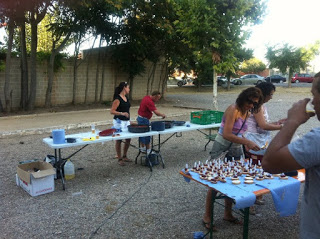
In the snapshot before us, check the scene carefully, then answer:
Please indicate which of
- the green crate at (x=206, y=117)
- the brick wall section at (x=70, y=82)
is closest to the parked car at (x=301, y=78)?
the brick wall section at (x=70, y=82)

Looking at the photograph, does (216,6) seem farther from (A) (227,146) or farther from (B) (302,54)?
(B) (302,54)

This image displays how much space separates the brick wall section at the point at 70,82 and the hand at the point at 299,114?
1285 centimetres

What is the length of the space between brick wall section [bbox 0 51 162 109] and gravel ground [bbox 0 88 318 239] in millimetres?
7409

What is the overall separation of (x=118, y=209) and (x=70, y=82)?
11.4 meters

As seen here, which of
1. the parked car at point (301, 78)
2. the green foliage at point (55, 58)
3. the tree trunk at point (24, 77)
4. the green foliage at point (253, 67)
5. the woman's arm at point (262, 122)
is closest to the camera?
the woman's arm at point (262, 122)

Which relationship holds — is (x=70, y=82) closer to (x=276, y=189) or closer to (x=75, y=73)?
(x=75, y=73)

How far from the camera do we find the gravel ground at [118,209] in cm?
351

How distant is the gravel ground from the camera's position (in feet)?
11.5

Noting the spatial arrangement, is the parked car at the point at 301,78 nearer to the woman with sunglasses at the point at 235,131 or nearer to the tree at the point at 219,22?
the tree at the point at 219,22

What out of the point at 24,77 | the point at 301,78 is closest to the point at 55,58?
the point at 24,77

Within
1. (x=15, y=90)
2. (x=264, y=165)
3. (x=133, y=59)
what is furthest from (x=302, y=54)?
(x=264, y=165)

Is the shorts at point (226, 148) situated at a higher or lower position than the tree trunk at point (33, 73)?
lower

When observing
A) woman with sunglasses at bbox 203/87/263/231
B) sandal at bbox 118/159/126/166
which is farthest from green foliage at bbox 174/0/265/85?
woman with sunglasses at bbox 203/87/263/231

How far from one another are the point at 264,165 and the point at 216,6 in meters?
8.36
